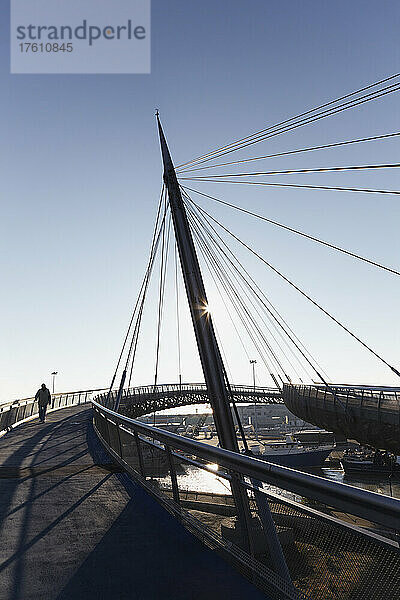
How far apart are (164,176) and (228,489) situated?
13.1 metres

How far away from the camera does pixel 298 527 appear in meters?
3.52

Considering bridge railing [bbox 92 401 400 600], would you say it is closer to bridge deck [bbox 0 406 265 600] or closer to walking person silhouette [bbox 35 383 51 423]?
bridge deck [bbox 0 406 265 600]

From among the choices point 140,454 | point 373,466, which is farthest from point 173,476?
point 373,466

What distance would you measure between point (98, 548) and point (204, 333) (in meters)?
8.16

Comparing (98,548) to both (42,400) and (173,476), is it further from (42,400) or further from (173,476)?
(42,400)

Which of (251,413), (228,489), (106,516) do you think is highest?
(228,489)

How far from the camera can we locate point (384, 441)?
24.9 m

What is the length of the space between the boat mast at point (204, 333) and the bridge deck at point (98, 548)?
359 cm

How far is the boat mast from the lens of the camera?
40.2 feet

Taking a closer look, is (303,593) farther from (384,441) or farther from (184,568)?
(384,441)

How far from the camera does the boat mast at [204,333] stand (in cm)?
1226

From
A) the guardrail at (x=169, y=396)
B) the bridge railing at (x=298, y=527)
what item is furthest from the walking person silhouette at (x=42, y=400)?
the bridge railing at (x=298, y=527)

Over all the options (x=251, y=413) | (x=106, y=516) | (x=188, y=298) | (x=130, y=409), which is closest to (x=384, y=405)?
(x=188, y=298)

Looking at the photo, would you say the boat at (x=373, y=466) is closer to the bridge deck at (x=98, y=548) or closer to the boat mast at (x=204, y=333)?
the boat mast at (x=204, y=333)
